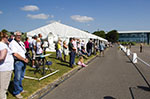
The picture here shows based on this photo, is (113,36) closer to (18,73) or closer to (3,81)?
(18,73)

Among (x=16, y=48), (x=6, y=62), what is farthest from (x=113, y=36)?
(x=6, y=62)

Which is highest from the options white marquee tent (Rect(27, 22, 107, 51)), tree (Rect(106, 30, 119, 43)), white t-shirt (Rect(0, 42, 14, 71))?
tree (Rect(106, 30, 119, 43))

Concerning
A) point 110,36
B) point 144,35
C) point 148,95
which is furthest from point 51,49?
point 144,35

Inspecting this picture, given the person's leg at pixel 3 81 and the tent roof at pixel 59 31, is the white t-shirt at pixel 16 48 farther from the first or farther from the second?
the tent roof at pixel 59 31

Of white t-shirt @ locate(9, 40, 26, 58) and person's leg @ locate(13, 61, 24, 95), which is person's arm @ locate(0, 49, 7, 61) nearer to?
white t-shirt @ locate(9, 40, 26, 58)

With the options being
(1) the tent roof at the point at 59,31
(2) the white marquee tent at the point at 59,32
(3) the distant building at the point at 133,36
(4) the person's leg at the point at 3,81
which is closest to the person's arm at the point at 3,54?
(4) the person's leg at the point at 3,81

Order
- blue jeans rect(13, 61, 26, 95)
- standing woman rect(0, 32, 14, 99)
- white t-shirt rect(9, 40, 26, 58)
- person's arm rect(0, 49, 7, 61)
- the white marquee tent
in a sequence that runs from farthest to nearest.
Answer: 1. the white marquee tent
2. blue jeans rect(13, 61, 26, 95)
3. white t-shirt rect(9, 40, 26, 58)
4. standing woman rect(0, 32, 14, 99)
5. person's arm rect(0, 49, 7, 61)

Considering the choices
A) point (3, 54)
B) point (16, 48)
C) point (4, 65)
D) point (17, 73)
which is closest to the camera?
point (3, 54)

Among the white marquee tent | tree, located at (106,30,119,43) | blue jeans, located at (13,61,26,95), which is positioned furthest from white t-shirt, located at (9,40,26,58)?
tree, located at (106,30,119,43)

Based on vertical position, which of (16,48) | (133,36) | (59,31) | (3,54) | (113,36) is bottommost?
(3,54)

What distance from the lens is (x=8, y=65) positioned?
3.99 m

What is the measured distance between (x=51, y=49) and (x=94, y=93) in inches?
683

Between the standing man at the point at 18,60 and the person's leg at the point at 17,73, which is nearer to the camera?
the standing man at the point at 18,60

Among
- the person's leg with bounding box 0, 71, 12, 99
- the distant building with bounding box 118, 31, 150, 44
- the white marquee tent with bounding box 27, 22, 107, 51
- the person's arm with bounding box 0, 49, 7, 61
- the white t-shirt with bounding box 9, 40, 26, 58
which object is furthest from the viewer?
the distant building with bounding box 118, 31, 150, 44
